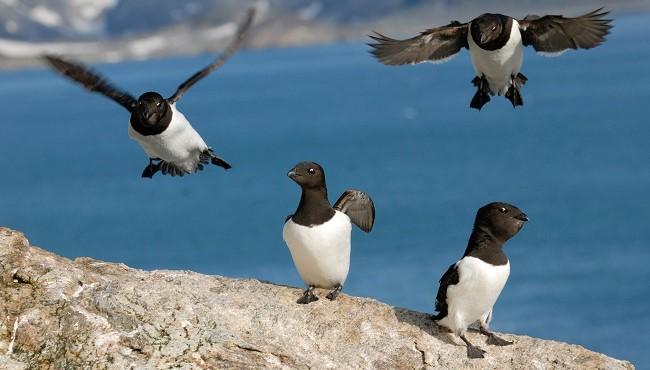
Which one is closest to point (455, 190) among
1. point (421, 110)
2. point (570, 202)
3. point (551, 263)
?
point (570, 202)

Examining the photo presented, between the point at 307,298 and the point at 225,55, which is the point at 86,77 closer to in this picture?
the point at 225,55

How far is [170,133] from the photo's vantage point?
11570mm

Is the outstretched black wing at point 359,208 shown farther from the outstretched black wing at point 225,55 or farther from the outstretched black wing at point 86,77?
the outstretched black wing at point 86,77

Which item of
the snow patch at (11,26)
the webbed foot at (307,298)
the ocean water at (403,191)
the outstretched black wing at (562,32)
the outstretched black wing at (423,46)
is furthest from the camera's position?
the snow patch at (11,26)

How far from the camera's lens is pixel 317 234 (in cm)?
1030

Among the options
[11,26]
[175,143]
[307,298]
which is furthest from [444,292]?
[11,26]

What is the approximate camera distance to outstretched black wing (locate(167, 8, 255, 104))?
11844 mm

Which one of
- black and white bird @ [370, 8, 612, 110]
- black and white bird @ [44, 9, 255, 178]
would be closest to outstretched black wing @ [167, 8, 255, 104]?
black and white bird @ [44, 9, 255, 178]

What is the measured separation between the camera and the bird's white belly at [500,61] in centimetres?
1194

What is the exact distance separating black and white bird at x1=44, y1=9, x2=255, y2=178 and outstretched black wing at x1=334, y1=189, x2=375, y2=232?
1.49 m

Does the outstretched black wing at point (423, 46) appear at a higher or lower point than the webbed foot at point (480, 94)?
higher

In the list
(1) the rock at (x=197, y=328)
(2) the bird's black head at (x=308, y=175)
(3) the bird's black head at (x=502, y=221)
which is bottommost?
(1) the rock at (x=197, y=328)

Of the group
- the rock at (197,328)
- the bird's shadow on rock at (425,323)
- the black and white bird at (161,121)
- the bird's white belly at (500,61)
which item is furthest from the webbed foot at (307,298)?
the bird's white belly at (500,61)

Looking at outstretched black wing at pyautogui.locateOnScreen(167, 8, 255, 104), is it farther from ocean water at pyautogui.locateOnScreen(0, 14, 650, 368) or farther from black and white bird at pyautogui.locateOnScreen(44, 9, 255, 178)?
ocean water at pyautogui.locateOnScreen(0, 14, 650, 368)
